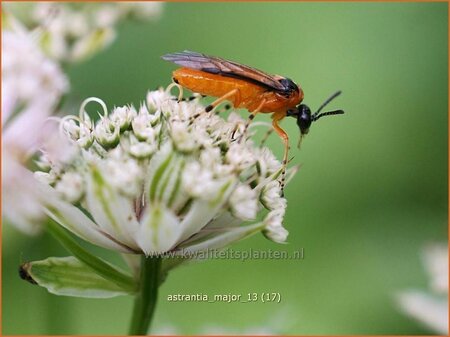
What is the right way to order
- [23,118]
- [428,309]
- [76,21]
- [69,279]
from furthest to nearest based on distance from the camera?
[76,21], [428,309], [69,279], [23,118]

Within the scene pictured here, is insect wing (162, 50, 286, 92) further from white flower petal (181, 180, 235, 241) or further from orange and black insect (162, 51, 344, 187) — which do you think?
white flower petal (181, 180, 235, 241)

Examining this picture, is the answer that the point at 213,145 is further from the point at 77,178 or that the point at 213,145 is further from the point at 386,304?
the point at 386,304

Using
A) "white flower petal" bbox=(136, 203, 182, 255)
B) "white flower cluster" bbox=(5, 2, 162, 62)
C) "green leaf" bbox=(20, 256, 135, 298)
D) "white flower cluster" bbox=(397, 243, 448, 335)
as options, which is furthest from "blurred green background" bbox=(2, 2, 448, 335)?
"white flower petal" bbox=(136, 203, 182, 255)

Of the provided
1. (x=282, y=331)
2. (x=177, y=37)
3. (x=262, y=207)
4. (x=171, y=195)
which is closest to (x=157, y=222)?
(x=171, y=195)

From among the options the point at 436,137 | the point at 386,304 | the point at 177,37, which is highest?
the point at 177,37

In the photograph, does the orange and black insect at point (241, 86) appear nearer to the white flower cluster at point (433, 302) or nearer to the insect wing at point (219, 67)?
the insect wing at point (219, 67)

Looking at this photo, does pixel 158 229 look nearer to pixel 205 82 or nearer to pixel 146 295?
pixel 146 295

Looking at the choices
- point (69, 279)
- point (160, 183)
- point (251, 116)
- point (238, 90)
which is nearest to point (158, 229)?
point (160, 183)
